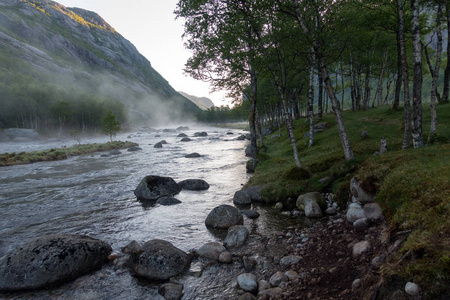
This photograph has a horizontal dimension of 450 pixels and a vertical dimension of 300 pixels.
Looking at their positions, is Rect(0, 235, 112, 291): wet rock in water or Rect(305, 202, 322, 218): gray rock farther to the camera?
Rect(305, 202, 322, 218): gray rock

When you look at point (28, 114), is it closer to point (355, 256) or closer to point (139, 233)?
point (139, 233)

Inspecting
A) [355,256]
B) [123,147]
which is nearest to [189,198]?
[355,256]

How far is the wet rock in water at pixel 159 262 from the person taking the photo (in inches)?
347

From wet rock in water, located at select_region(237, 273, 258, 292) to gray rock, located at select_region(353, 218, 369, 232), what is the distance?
424 centimetres

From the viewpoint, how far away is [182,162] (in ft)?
116

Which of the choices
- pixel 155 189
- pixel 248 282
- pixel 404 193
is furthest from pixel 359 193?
pixel 155 189

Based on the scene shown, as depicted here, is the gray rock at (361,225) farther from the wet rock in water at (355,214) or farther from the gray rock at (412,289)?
the gray rock at (412,289)

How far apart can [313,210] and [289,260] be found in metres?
4.69

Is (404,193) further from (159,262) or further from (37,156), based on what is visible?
(37,156)

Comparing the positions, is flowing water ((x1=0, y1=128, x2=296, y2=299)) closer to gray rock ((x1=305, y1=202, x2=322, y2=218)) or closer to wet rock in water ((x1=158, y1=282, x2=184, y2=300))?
wet rock in water ((x1=158, y1=282, x2=184, y2=300))

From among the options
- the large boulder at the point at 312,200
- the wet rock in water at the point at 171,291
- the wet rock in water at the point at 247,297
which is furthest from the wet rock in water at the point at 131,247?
the large boulder at the point at 312,200

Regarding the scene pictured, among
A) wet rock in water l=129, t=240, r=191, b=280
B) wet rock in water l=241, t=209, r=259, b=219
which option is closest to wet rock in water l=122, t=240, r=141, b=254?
wet rock in water l=129, t=240, r=191, b=280

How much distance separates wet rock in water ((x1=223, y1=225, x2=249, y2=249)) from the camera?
35.0 feet

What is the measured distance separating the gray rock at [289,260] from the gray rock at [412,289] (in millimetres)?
4233
